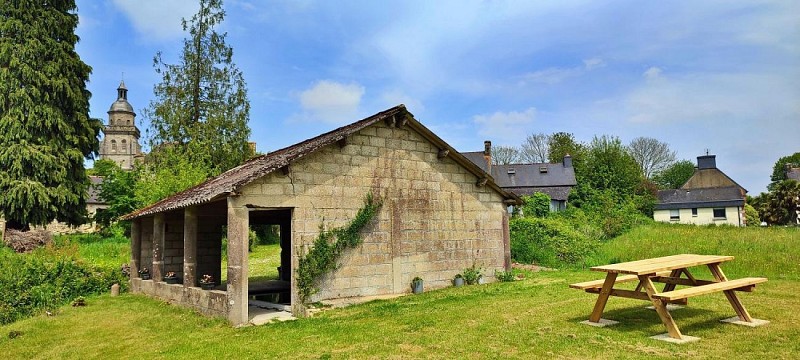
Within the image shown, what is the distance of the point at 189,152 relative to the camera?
1128 inches

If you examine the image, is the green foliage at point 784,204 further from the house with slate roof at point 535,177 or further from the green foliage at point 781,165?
the green foliage at point 781,165

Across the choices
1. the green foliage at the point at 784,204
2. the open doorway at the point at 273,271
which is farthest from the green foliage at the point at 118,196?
the green foliage at the point at 784,204

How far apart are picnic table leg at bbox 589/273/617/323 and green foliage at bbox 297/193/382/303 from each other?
18.7ft

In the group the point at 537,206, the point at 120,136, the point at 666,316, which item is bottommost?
the point at 666,316

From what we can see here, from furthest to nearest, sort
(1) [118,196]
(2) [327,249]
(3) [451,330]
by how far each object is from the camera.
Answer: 1. (1) [118,196]
2. (2) [327,249]
3. (3) [451,330]

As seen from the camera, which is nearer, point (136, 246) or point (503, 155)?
point (136, 246)

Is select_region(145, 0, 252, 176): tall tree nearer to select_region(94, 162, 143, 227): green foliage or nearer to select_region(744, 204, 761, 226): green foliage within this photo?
select_region(94, 162, 143, 227): green foliage

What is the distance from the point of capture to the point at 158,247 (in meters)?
15.1

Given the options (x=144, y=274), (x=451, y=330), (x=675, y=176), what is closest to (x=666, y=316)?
(x=451, y=330)

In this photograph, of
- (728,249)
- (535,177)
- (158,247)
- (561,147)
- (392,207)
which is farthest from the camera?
(561,147)

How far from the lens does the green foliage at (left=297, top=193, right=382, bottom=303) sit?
1130 cm

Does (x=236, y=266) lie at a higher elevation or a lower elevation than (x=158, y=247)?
lower

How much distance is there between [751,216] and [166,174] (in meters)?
42.5

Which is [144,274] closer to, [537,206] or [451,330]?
[451,330]
